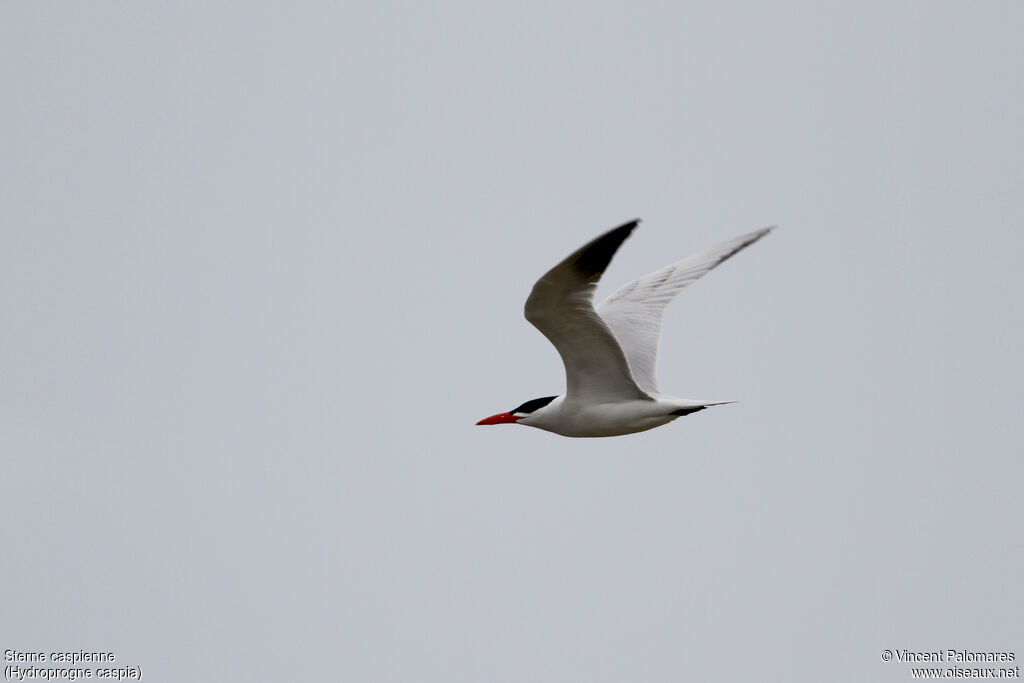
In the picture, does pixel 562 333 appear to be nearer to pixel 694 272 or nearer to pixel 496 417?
pixel 496 417

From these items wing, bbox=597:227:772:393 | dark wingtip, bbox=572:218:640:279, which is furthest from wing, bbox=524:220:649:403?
wing, bbox=597:227:772:393

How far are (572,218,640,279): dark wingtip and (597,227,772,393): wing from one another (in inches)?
128

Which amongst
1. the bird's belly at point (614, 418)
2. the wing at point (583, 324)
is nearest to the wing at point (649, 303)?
the bird's belly at point (614, 418)

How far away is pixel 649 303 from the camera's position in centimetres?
1452

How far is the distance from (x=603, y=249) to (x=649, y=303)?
13.4 ft

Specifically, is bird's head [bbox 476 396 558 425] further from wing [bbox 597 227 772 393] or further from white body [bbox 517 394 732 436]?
wing [bbox 597 227 772 393]

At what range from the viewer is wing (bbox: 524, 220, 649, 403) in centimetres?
1055

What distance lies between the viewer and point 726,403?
38.8 ft

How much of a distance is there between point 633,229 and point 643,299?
406 cm

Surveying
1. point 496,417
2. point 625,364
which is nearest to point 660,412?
A: point 625,364

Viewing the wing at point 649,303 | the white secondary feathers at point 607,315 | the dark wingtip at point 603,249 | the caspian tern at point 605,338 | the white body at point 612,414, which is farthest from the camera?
the wing at point 649,303

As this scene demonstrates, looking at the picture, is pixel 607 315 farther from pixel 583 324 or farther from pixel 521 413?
pixel 583 324

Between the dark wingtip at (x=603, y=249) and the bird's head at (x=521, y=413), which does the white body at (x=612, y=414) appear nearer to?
the bird's head at (x=521, y=413)

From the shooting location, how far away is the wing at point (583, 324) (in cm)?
1055
